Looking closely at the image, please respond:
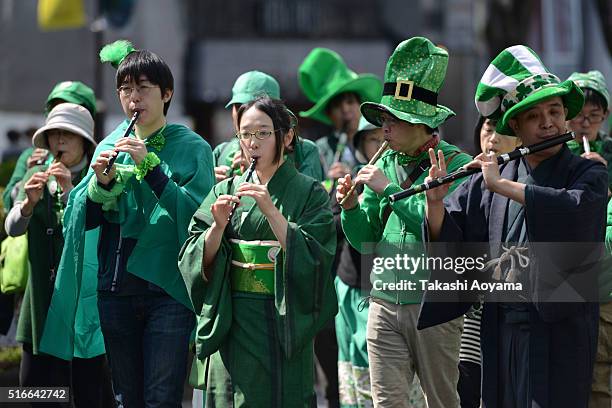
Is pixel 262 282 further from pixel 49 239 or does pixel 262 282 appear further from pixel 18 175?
pixel 18 175

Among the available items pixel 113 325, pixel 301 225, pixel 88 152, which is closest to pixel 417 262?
pixel 301 225

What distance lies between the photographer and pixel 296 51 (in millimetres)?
23641

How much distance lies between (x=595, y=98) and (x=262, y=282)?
244 cm

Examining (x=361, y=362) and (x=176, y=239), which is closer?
(x=176, y=239)

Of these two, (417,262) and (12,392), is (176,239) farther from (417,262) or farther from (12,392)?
(12,392)

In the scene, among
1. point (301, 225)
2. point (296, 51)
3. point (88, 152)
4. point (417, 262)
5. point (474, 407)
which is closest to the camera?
point (301, 225)

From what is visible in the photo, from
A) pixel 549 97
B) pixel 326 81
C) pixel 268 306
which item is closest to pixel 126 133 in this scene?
pixel 268 306

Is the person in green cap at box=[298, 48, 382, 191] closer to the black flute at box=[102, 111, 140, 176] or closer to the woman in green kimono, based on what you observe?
the black flute at box=[102, 111, 140, 176]

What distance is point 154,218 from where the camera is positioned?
5.34m

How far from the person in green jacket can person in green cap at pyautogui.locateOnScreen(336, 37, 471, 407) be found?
5.21 feet

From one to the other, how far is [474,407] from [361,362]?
811 mm

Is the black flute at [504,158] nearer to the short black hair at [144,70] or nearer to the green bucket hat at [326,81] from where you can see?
the short black hair at [144,70]

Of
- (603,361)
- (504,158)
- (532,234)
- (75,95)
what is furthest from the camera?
(75,95)

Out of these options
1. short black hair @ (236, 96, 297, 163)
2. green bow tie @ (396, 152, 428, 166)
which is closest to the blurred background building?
→ green bow tie @ (396, 152, 428, 166)
